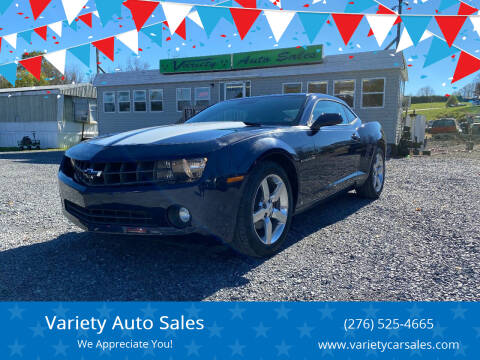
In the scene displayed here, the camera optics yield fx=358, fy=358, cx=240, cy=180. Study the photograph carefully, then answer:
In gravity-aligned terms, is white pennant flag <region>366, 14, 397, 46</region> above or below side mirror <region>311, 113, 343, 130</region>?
above

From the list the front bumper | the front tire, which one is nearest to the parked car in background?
the front tire

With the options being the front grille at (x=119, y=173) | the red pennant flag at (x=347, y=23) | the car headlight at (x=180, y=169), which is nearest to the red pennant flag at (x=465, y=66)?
the red pennant flag at (x=347, y=23)

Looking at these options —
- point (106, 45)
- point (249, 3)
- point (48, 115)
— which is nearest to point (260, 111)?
point (249, 3)

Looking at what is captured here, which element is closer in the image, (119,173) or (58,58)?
(119,173)

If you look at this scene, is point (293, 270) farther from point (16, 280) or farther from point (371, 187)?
point (371, 187)

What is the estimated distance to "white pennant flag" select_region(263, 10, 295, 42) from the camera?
6.74m

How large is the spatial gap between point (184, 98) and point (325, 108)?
14.2 meters

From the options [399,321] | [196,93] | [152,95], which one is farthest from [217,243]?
[152,95]

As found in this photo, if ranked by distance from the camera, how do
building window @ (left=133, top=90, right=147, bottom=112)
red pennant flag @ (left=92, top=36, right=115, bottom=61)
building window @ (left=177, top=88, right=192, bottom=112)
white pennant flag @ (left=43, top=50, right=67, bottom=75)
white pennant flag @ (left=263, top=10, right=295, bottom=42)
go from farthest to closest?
building window @ (left=133, top=90, right=147, bottom=112)
building window @ (left=177, top=88, right=192, bottom=112)
red pennant flag @ (left=92, top=36, right=115, bottom=61)
white pennant flag @ (left=43, top=50, right=67, bottom=75)
white pennant flag @ (left=263, top=10, right=295, bottom=42)

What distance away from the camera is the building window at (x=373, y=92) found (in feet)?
46.2

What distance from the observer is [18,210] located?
188 inches

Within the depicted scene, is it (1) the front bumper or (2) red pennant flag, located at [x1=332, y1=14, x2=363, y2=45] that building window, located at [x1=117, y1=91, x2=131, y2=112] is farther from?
(1) the front bumper

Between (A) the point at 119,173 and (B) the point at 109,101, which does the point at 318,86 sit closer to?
(B) the point at 109,101

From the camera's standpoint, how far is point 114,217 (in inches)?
101
